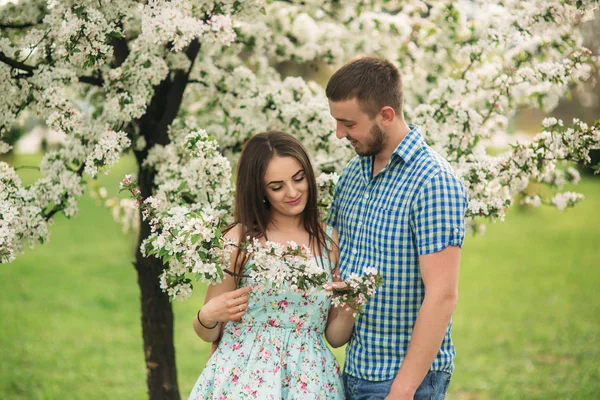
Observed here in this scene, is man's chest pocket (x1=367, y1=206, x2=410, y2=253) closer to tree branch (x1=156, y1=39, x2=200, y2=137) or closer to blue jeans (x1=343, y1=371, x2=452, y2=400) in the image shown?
blue jeans (x1=343, y1=371, x2=452, y2=400)

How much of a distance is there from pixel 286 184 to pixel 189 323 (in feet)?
19.4

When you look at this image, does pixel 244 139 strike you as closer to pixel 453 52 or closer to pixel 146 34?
pixel 146 34

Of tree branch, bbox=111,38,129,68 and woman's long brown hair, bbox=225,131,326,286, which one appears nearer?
woman's long brown hair, bbox=225,131,326,286

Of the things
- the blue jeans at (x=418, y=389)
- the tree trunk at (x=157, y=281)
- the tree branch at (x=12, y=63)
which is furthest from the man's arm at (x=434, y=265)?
the tree branch at (x=12, y=63)

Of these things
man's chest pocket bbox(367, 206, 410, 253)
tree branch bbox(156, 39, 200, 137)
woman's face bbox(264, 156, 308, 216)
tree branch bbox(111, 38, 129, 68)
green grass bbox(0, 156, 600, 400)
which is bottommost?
green grass bbox(0, 156, 600, 400)

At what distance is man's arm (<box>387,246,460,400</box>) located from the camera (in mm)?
2396

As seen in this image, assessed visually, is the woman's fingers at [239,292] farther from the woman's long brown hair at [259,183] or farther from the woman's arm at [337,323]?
the woman's arm at [337,323]

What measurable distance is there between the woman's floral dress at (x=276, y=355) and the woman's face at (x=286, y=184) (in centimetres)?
28

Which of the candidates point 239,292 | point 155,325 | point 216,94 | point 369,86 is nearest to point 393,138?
point 369,86

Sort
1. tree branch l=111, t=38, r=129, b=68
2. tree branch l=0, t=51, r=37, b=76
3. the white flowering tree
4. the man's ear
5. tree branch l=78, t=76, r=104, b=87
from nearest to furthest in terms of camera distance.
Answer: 1. the man's ear
2. the white flowering tree
3. tree branch l=0, t=51, r=37, b=76
4. tree branch l=78, t=76, r=104, b=87
5. tree branch l=111, t=38, r=129, b=68

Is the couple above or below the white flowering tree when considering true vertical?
below

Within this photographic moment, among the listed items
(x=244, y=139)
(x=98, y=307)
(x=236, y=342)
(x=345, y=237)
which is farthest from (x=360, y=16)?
(x=98, y=307)

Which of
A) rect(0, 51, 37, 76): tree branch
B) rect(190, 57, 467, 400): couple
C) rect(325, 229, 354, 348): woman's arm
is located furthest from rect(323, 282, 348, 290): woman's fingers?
rect(0, 51, 37, 76): tree branch

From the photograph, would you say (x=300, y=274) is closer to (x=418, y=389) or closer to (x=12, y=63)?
(x=418, y=389)
